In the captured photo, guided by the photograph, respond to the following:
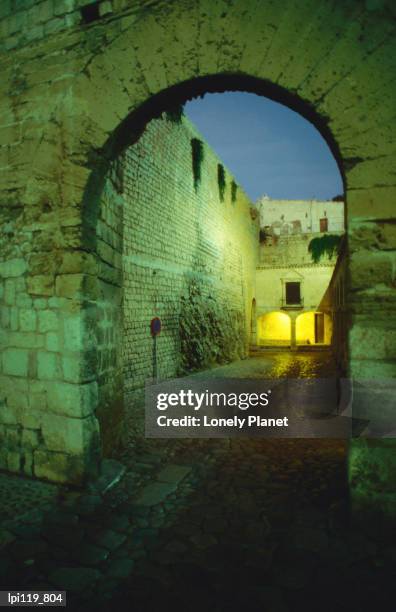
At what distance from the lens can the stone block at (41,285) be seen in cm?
326

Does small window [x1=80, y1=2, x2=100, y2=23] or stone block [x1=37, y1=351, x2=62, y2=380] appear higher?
small window [x1=80, y1=2, x2=100, y2=23]

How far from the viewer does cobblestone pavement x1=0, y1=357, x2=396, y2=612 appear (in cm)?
190

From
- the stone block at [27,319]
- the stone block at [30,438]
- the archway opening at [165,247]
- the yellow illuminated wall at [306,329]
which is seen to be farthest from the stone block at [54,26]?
the yellow illuminated wall at [306,329]

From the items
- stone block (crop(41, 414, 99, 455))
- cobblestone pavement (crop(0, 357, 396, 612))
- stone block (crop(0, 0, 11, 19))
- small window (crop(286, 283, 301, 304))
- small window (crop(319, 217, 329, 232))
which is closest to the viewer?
cobblestone pavement (crop(0, 357, 396, 612))

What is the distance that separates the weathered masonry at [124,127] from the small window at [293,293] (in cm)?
2059

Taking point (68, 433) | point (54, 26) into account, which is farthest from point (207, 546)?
point (54, 26)

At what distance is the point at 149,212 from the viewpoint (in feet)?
28.8

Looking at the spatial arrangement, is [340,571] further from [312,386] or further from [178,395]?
[312,386]

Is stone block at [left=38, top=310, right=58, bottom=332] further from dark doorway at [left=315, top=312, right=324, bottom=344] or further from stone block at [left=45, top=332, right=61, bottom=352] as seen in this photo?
dark doorway at [left=315, top=312, right=324, bottom=344]

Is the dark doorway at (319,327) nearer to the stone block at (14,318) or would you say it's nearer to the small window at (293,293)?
the small window at (293,293)

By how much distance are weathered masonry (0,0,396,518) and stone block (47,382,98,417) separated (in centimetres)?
1

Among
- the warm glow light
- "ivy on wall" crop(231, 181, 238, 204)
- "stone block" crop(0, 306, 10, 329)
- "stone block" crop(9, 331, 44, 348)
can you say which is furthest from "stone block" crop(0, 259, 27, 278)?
the warm glow light

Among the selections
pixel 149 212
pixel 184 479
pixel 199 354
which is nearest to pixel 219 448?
pixel 184 479

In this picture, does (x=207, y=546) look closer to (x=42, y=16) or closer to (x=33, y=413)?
(x=33, y=413)
